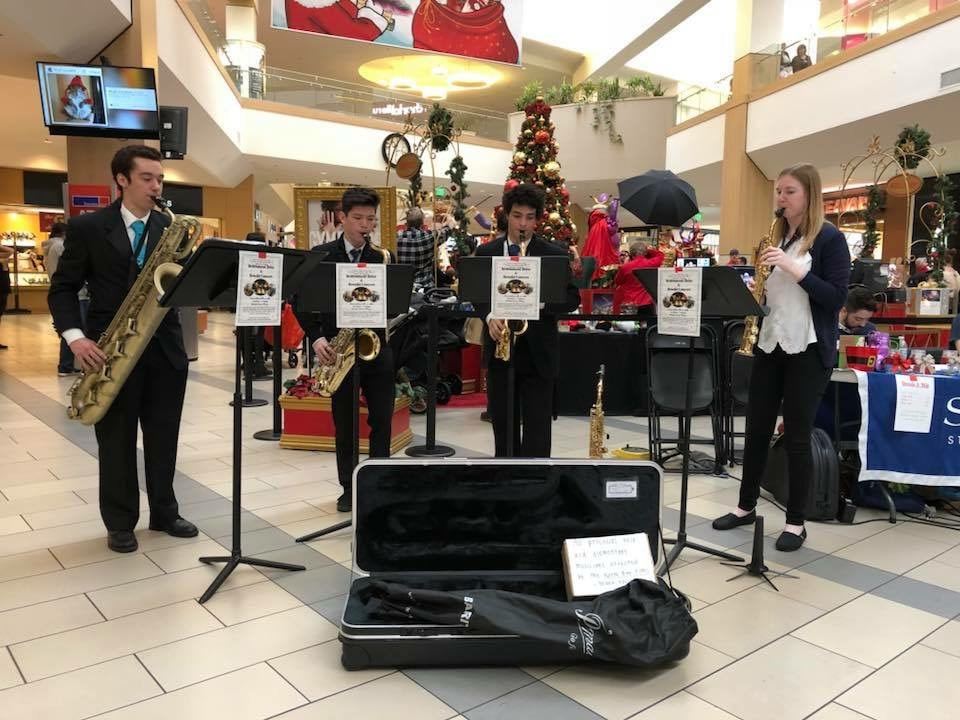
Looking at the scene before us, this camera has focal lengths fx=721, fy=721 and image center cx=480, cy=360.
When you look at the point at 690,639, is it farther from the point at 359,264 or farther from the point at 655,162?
the point at 655,162

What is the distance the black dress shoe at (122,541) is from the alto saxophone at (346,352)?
118 cm

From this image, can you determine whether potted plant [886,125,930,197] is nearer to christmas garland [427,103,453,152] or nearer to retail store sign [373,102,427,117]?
christmas garland [427,103,453,152]

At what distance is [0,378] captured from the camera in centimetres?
838

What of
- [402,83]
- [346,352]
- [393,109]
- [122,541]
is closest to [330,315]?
[346,352]

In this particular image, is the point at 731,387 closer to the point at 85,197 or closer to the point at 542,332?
the point at 542,332

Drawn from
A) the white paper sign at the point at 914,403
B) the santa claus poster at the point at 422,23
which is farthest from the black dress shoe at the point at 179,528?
the santa claus poster at the point at 422,23

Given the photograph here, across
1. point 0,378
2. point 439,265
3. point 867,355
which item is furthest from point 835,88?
point 0,378

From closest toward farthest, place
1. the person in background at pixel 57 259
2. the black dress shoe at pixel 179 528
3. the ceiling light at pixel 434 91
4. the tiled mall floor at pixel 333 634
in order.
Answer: the tiled mall floor at pixel 333 634 → the black dress shoe at pixel 179 528 → the person in background at pixel 57 259 → the ceiling light at pixel 434 91

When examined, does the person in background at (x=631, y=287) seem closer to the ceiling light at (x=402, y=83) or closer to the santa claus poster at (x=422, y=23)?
the santa claus poster at (x=422, y=23)

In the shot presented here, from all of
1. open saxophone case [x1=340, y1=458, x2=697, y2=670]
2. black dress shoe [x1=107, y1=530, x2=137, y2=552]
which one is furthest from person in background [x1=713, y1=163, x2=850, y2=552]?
black dress shoe [x1=107, y1=530, x2=137, y2=552]

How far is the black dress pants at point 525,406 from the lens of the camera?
352 cm

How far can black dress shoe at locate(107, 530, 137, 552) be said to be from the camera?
11.0 feet

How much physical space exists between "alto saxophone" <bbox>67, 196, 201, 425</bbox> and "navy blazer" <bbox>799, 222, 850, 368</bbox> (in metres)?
2.88

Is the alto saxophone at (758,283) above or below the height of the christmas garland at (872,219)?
below
